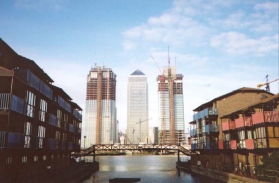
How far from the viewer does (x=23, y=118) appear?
32844 mm

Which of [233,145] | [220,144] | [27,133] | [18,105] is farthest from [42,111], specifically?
[220,144]

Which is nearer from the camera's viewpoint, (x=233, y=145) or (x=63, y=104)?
(x=233, y=145)

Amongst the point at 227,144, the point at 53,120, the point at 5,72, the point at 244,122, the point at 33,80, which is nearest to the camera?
the point at 5,72

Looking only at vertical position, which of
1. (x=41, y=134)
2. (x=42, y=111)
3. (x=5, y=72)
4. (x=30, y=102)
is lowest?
(x=41, y=134)

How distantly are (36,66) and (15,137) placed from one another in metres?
13.8

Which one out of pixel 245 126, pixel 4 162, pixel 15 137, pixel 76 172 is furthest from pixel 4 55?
pixel 245 126

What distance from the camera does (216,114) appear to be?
58.2 metres

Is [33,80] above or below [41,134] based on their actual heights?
above

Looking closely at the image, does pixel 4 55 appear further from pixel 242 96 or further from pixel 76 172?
pixel 242 96

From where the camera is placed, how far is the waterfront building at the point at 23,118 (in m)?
27.8

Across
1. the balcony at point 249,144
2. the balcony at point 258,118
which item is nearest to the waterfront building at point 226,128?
the balcony at point 249,144

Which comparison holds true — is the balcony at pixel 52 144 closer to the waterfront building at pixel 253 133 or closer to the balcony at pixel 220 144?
the waterfront building at pixel 253 133

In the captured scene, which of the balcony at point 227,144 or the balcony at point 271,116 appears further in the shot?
the balcony at point 227,144

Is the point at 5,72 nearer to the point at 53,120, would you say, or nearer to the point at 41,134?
the point at 41,134
